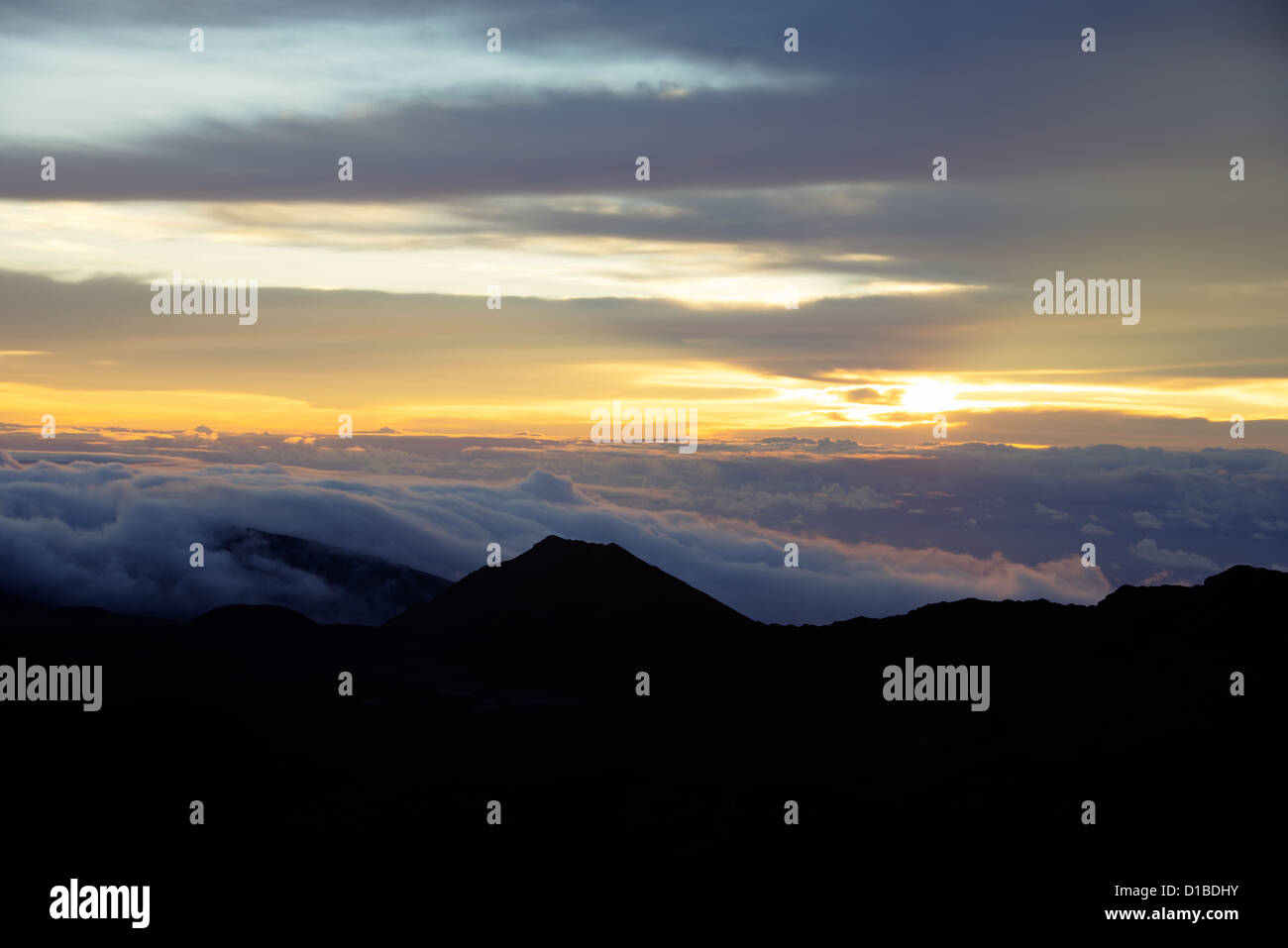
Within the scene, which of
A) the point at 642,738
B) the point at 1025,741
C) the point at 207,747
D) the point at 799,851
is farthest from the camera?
the point at 642,738

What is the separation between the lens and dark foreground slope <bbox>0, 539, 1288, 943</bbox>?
5575cm

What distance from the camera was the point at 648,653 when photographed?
420ft

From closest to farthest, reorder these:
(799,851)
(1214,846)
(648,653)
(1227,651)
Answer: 1. (1214,846)
2. (799,851)
3. (1227,651)
4. (648,653)

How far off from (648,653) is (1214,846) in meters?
80.7

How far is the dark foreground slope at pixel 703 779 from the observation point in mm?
55750

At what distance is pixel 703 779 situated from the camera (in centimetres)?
7519
